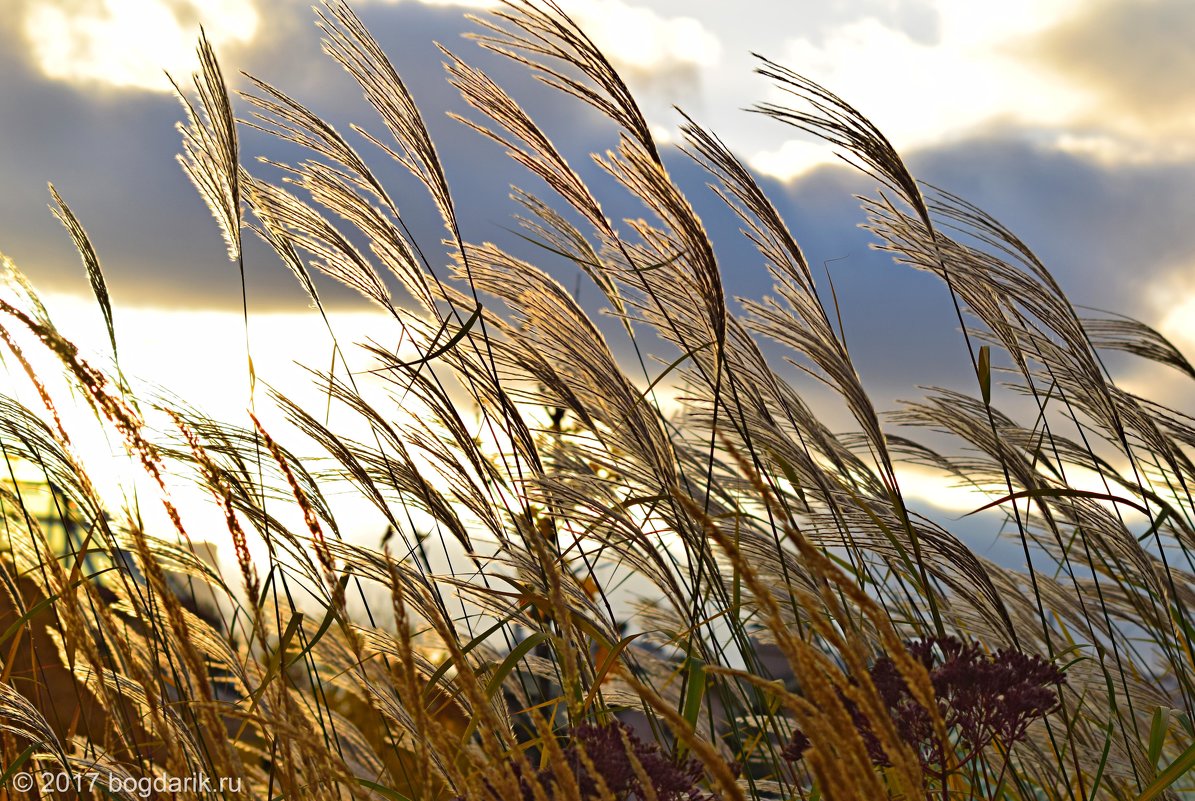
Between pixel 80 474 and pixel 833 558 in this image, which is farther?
pixel 833 558

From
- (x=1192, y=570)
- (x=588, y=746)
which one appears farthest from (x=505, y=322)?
(x=1192, y=570)

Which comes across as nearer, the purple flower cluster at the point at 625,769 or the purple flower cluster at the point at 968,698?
the purple flower cluster at the point at 625,769

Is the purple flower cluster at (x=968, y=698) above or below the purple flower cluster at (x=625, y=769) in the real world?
above

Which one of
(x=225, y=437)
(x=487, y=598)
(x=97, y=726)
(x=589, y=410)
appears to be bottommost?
(x=97, y=726)

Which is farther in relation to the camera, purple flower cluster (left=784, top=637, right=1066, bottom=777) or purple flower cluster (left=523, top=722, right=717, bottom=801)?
purple flower cluster (left=784, top=637, right=1066, bottom=777)

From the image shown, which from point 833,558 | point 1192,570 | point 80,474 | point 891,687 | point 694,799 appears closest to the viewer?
point 694,799

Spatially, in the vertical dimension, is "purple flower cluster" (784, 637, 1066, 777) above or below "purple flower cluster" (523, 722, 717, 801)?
above

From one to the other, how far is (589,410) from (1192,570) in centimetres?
177

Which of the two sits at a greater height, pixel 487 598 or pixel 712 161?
pixel 712 161

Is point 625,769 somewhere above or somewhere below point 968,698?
below

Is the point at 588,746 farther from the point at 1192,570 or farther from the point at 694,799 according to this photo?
the point at 1192,570

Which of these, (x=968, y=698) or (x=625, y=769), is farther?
(x=968, y=698)

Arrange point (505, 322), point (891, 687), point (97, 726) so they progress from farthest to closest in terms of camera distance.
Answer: point (97, 726) → point (505, 322) → point (891, 687)

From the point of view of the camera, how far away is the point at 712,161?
1626 mm
